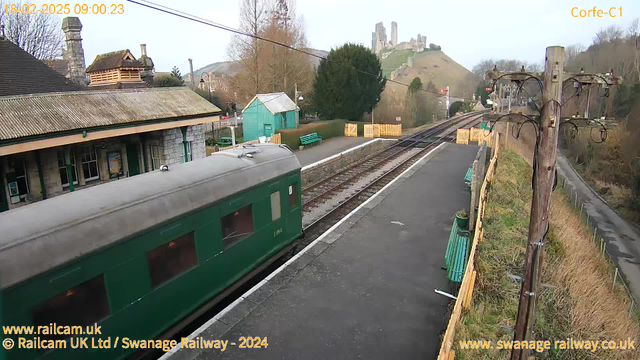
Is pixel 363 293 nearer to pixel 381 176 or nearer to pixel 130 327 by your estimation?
pixel 130 327

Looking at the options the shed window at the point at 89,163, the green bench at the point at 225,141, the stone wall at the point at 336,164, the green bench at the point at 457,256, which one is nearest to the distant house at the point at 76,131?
the shed window at the point at 89,163

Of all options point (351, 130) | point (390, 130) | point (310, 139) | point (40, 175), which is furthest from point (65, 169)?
point (390, 130)

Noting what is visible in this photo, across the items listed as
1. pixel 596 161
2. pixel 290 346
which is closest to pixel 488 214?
pixel 290 346

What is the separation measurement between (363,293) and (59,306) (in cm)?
506

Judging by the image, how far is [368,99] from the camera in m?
35.8

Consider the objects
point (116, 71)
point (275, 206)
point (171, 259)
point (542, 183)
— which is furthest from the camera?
point (116, 71)

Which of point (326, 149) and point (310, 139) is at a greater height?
point (310, 139)

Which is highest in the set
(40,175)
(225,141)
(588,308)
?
(40,175)

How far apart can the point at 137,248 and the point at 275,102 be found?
2307 cm

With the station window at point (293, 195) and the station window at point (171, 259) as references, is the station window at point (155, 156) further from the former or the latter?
the station window at point (171, 259)

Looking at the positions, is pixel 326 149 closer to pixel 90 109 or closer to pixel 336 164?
pixel 336 164

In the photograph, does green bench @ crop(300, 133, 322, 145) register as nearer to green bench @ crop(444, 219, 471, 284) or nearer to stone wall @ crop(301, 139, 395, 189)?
stone wall @ crop(301, 139, 395, 189)

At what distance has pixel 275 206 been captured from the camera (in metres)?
9.27

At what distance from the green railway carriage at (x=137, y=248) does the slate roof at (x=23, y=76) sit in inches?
409
